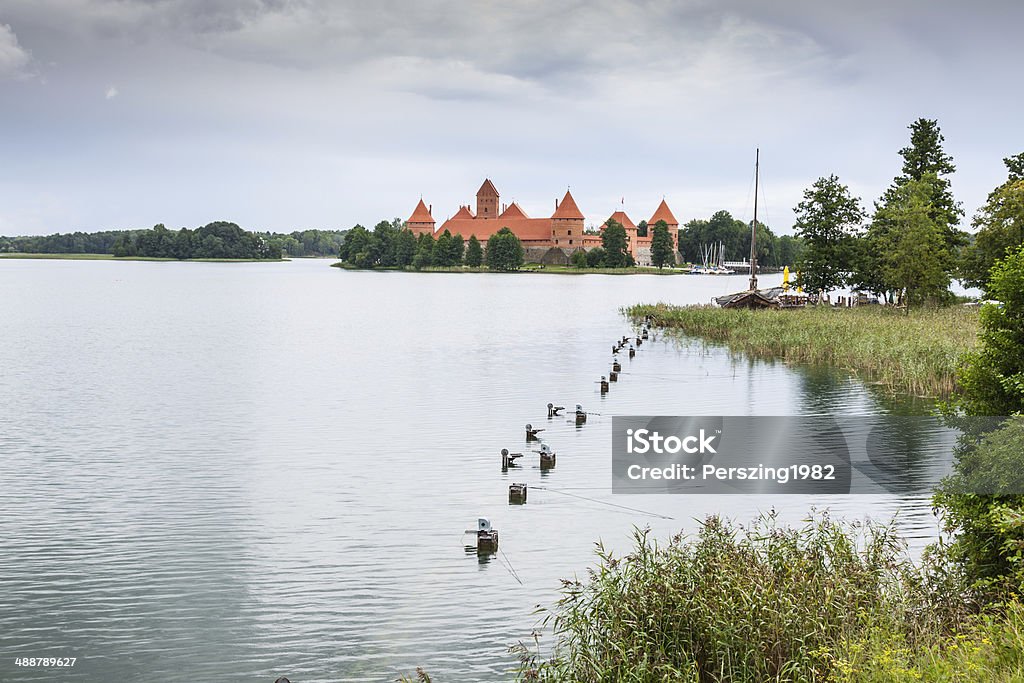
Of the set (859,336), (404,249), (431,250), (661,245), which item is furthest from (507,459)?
(404,249)

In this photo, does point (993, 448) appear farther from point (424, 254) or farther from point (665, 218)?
point (665, 218)

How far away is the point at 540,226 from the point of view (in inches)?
6845

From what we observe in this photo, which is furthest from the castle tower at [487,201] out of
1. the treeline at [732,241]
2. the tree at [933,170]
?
the tree at [933,170]

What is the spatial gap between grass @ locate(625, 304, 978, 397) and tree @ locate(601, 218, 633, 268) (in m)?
103

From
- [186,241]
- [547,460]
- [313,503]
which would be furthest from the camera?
[186,241]

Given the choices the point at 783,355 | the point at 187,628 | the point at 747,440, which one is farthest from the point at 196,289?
the point at 187,628

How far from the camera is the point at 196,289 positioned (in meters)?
93.7

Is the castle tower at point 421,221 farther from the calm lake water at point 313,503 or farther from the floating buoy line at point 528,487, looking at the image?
the floating buoy line at point 528,487

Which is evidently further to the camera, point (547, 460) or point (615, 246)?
point (615, 246)

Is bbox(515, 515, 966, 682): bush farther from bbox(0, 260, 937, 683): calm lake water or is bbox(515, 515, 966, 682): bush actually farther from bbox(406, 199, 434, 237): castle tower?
bbox(406, 199, 434, 237): castle tower

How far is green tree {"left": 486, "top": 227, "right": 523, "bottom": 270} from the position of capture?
155 metres

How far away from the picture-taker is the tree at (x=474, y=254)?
Result: 15835 cm

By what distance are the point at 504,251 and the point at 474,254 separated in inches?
224

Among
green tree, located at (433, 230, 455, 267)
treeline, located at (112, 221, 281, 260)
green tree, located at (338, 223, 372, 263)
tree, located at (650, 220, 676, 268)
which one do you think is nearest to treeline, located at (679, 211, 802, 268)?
tree, located at (650, 220, 676, 268)
